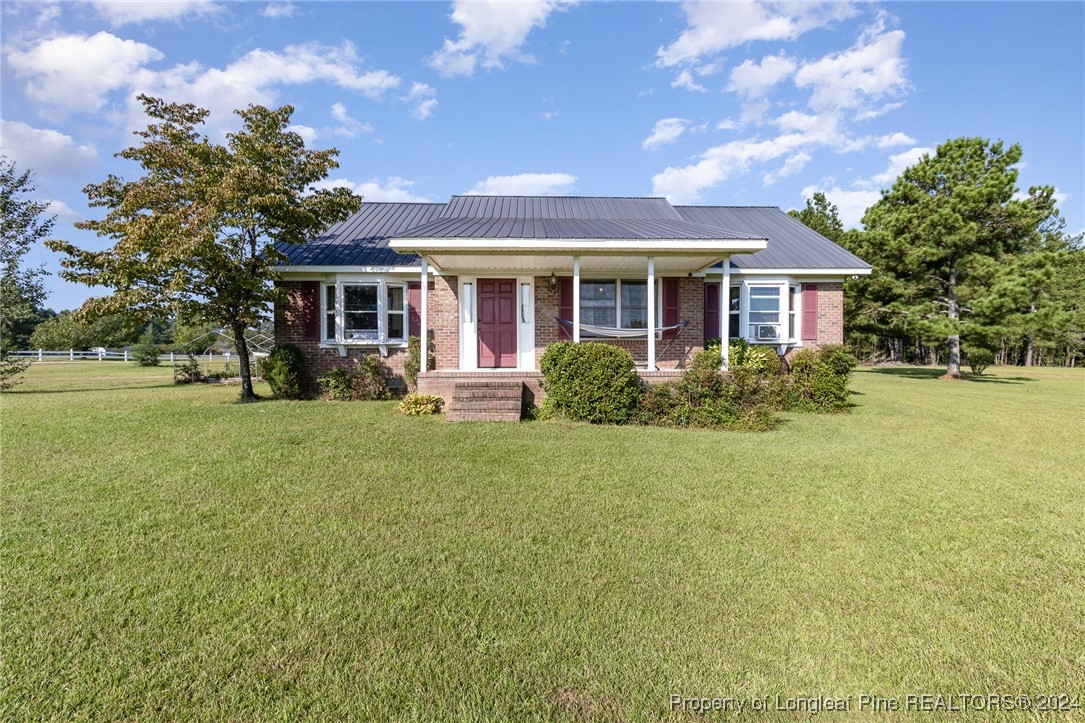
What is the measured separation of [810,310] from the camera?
12930 millimetres

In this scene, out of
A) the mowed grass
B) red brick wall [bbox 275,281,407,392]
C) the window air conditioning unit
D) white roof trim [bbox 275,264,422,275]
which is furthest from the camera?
the window air conditioning unit

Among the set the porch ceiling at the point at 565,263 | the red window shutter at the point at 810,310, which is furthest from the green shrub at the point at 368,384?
the red window shutter at the point at 810,310

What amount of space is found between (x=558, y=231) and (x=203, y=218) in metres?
6.90

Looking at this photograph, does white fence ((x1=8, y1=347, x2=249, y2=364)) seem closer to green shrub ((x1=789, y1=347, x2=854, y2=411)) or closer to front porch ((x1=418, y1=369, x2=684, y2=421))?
front porch ((x1=418, y1=369, x2=684, y2=421))

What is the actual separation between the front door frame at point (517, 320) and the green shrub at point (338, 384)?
2.67 m

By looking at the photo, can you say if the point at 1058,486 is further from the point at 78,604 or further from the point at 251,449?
the point at 251,449

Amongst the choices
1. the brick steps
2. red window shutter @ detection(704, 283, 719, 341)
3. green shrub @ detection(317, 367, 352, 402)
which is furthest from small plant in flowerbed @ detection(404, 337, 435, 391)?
red window shutter @ detection(704, 283, 719, 341)

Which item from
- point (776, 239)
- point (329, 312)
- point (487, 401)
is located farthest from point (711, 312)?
point (329, 312)

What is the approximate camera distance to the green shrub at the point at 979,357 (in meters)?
18.2

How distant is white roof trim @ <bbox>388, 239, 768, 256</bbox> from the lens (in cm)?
910

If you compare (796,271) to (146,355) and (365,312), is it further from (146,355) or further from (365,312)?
(146,355)

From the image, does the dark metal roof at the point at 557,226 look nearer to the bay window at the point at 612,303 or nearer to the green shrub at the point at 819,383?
the bay window at the point at 612,303

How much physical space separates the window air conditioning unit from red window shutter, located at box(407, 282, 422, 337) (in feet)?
28.8

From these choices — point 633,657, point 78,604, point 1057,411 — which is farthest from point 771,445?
point 1057,411
